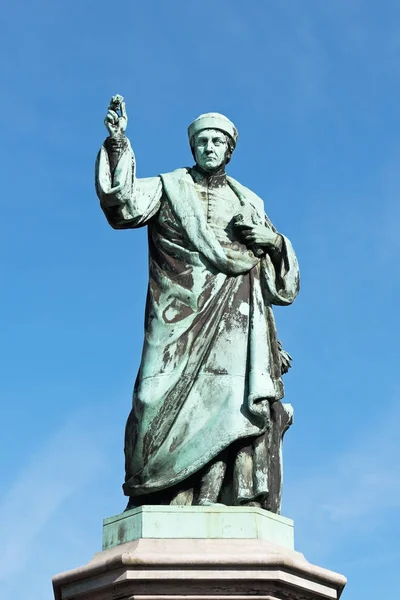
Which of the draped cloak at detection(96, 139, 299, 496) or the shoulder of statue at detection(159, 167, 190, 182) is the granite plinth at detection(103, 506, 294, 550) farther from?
the shoulder of statue at detection(159, 167, 190, 182)

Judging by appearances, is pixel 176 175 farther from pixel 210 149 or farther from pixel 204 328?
pixel 204 328

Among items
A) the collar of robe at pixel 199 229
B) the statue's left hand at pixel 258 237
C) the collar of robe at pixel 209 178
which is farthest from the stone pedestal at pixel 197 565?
the collar of robe at pixel 209 178

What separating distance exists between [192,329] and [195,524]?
2.02 meters

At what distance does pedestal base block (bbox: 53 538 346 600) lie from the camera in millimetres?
10445

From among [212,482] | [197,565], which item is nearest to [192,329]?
[212,482]

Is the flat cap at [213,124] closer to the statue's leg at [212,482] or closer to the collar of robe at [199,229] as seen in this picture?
the collar of robe at [199,229]

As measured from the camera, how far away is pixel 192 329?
12.1 m

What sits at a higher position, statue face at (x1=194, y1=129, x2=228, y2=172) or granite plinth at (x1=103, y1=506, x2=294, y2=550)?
statue face at (x1=194, y1=129, x2=228, y2=172)

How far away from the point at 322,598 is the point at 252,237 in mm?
3682

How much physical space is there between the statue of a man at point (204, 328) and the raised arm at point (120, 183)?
10mm

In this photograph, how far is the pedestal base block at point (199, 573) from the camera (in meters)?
10.4

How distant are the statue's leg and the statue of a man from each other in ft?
0.04

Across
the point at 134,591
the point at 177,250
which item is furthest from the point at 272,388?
the point at 134,591

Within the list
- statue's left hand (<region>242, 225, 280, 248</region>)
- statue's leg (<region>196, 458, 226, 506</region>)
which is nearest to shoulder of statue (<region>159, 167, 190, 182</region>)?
statue's left hand (<region>242, 225, 280, 248</region>)
